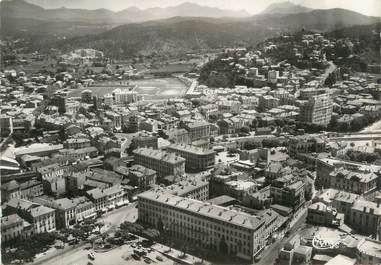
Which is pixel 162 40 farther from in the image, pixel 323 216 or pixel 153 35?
pixel 323 216

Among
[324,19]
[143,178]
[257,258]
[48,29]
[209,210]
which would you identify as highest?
[324,19]

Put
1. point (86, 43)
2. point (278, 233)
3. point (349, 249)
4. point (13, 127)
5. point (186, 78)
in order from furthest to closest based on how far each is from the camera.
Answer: point (86, 43), point (186, 78), point (13, 127), point (278, 233), point (349, 249)

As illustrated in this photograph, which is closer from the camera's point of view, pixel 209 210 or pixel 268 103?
pixel 209 210

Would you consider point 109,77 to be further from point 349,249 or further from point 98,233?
point 349,249

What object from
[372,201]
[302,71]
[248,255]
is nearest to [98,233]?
[248,255]

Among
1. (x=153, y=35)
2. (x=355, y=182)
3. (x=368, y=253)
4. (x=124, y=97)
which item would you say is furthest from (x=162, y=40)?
(x=368, y=253)

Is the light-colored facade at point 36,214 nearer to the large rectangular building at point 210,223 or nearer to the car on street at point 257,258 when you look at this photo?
the large rectangular building at point 210,223
